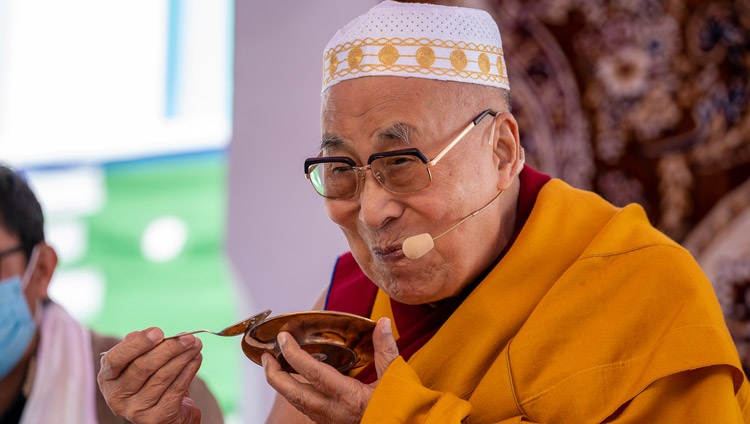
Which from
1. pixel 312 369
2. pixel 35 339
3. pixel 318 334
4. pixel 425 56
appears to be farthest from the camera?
pixel 35 339

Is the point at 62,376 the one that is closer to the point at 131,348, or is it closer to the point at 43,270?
the point at 43,270

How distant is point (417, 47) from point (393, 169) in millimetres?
261

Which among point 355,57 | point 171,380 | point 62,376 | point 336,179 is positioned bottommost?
point 62,376

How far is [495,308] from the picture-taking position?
168 centimetres

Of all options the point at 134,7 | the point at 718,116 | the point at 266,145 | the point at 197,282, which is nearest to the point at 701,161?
the point at 718,116

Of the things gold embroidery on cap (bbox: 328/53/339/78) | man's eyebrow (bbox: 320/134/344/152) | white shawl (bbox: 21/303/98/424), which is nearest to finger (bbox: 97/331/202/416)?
man's eyebrow (bbox: 320/134/344/152)

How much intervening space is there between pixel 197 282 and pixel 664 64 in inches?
87.1

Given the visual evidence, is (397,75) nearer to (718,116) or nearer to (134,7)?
(718,116)

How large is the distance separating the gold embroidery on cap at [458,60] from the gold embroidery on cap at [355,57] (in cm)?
18

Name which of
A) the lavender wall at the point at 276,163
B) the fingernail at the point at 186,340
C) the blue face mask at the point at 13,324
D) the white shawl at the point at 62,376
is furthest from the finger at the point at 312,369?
the lavender wall at the point at 276,163

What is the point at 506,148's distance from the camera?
70.4 inches

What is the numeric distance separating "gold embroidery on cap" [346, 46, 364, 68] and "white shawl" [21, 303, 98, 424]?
4.54ft

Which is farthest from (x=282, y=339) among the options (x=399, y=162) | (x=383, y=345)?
(x=399, y=162)

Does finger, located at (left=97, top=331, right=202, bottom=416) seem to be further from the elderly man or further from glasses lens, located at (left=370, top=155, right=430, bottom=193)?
glasses lens, located at (left=370, top=155, right=430, bottom=193)
